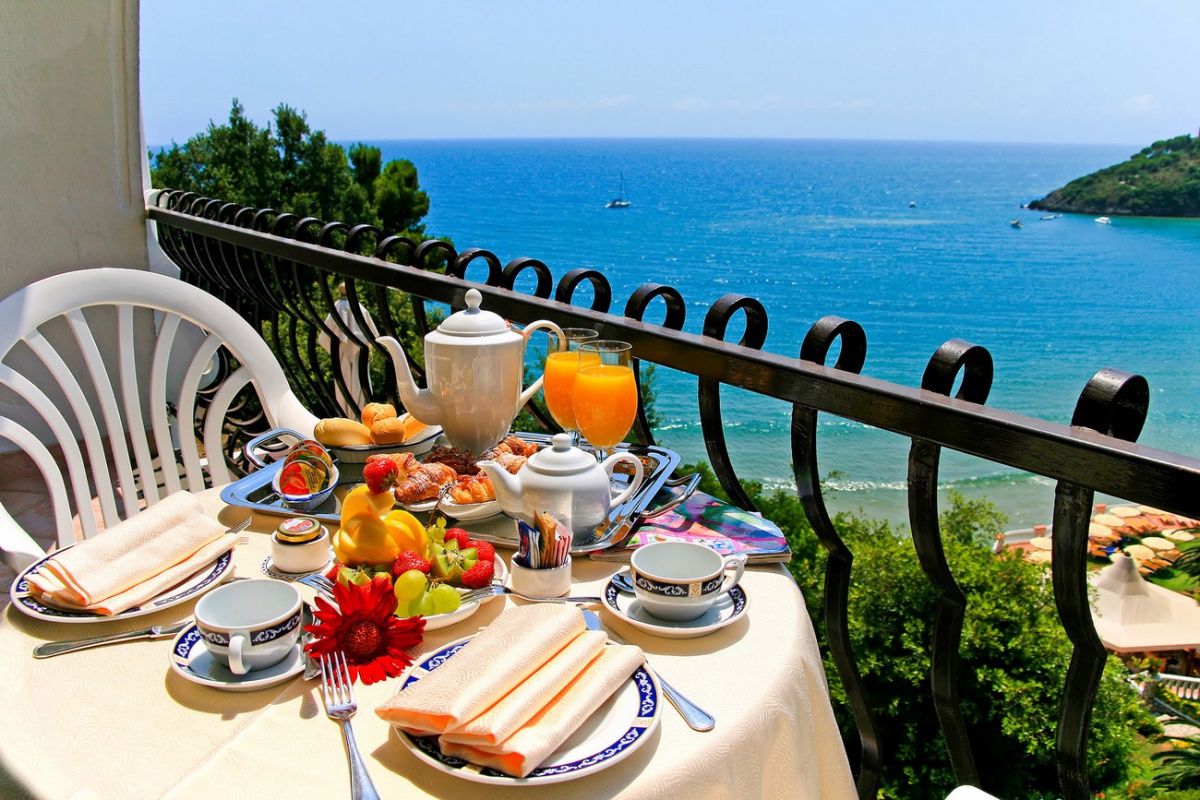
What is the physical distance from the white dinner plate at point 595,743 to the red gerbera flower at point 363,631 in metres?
0.08

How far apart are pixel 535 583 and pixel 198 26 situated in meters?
86.8

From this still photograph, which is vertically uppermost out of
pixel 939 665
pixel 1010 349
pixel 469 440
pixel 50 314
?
pixel 50 314

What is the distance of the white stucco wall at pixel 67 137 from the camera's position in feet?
10.6

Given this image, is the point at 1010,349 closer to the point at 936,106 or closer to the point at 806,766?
the point at 806,766

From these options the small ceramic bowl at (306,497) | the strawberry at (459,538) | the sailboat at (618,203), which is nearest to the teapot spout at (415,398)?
the small ceramic bowl at (306,497)

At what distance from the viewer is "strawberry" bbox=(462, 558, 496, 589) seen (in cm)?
112

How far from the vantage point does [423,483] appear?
138cm

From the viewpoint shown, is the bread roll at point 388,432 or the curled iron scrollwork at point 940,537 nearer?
the curled iron scrollwork at point 940,537

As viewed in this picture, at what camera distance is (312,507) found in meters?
1.41

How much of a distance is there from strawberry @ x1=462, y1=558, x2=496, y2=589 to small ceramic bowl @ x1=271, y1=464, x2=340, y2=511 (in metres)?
0.42

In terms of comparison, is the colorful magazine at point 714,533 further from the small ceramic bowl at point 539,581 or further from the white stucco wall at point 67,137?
the white stucco wall at point 67,137

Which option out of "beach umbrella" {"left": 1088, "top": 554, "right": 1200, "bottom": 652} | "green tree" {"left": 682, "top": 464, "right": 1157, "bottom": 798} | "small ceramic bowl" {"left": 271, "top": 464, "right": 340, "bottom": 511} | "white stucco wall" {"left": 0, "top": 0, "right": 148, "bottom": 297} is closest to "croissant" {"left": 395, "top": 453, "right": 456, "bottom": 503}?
"small ceramic bowl" {"left": 271, "top": 464, "right": 340, "bottom": 511}

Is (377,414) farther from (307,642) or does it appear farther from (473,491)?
(307,642)

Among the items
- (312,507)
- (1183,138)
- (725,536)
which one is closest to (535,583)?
(725,536)
